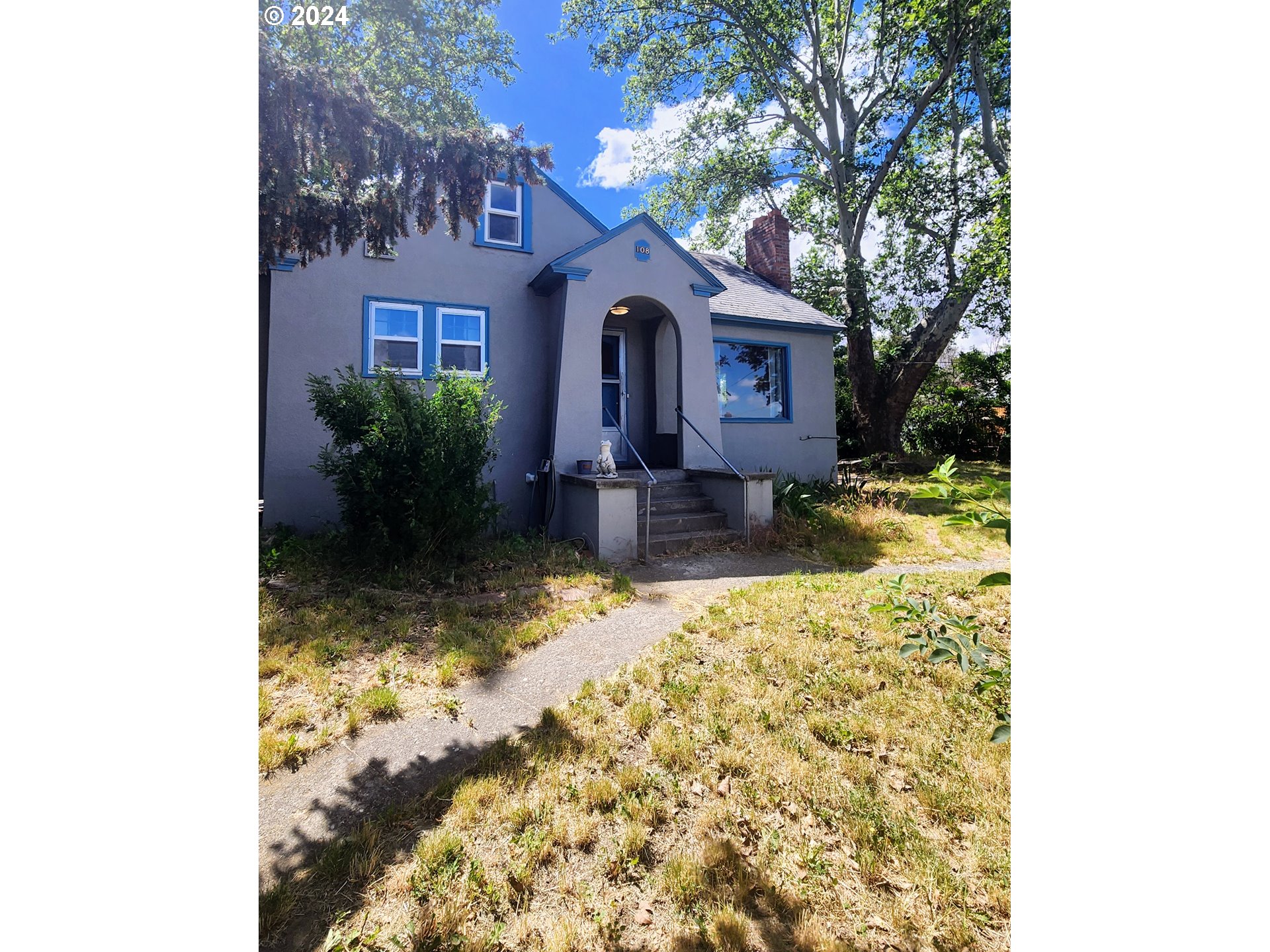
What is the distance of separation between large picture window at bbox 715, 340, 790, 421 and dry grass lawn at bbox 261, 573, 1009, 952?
6.34 metres

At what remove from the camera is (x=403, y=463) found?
461 cm

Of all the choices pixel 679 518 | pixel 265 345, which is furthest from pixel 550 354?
pixel 265 345

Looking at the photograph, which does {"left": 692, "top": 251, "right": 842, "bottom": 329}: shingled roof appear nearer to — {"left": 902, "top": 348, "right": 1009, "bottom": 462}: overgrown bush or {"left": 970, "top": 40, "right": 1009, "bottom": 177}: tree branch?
{"left": 970, "top": 40, "right": 1009, "bottom": 177}: tree branch

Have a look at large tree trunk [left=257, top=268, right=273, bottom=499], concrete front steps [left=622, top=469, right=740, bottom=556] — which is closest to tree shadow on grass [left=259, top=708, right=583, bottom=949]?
concrete front steps [left=622, top=469, right=740, bottom=556]

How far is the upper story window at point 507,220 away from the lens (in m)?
6.94

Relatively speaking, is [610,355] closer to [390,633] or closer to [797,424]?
[797,424]

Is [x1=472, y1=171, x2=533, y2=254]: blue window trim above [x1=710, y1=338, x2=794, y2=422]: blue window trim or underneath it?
above

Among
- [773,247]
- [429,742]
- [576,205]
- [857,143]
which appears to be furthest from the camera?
[773,247]

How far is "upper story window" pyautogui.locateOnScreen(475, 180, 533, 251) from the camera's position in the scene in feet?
22.8

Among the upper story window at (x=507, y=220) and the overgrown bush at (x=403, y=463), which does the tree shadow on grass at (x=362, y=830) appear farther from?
the upper story window at (x=507, y=220)

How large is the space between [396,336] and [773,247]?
8037mm
